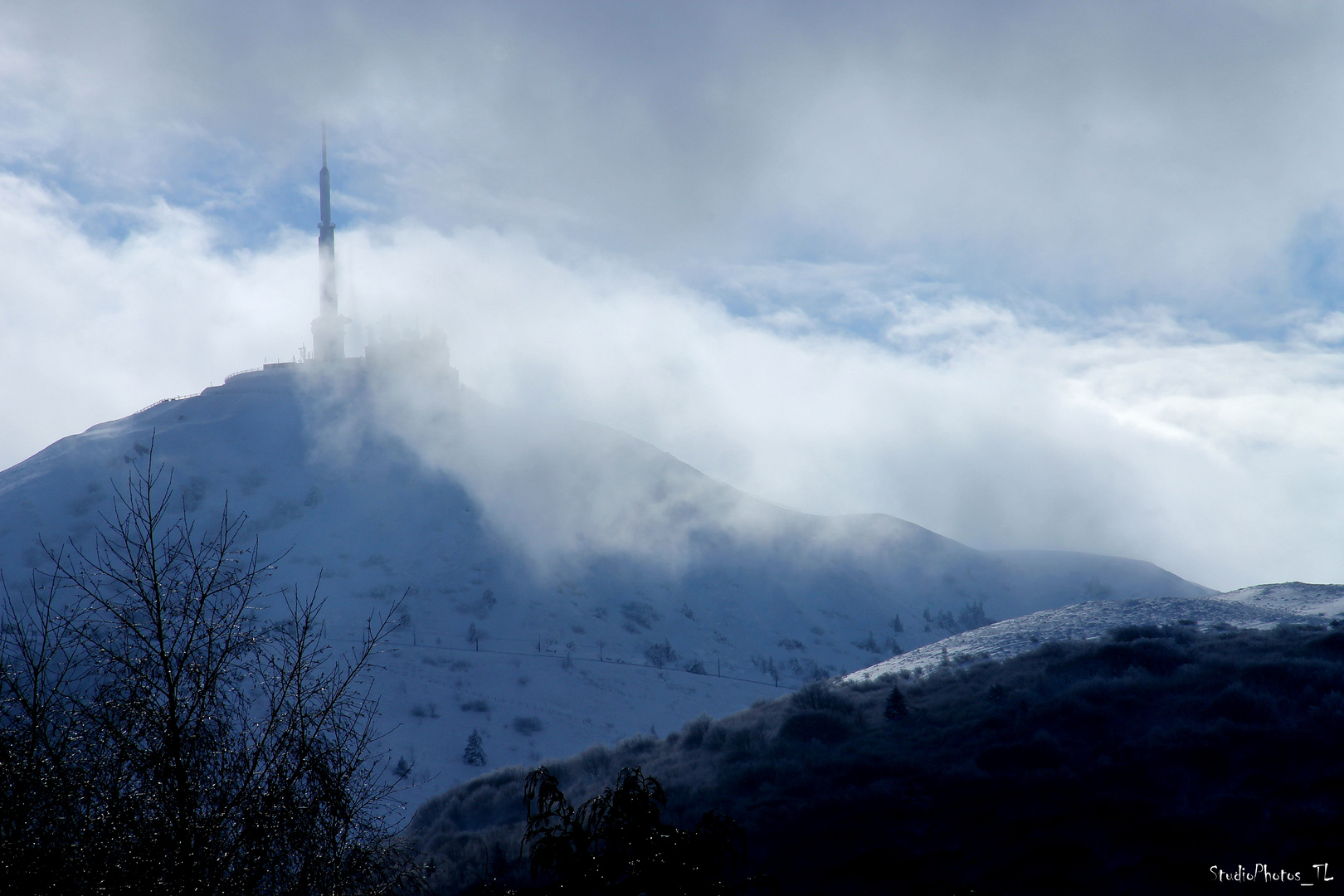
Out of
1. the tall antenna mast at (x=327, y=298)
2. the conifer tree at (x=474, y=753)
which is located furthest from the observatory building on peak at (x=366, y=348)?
the conifer tree at (x=474, y=753)

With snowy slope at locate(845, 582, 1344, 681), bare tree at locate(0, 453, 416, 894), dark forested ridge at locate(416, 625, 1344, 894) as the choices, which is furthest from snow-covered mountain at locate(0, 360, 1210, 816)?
bare tree at locate(0, 453, 416, 894)

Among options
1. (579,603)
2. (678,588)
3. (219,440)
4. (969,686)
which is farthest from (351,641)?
(969,686)

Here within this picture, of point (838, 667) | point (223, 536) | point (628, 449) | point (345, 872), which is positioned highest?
point (628, 449)

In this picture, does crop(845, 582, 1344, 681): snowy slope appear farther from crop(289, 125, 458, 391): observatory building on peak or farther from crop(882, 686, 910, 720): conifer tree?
crop(289, 125, 458, 391): observatory building on peak

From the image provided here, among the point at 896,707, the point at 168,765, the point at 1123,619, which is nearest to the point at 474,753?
the point at 896,707

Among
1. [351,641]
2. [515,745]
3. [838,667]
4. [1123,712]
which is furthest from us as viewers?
[838,667]

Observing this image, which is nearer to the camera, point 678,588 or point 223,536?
point 223,536

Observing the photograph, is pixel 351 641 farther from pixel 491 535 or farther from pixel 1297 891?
pixel 1297 891
